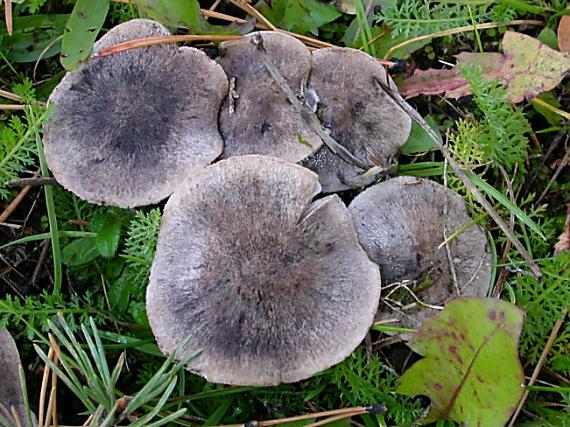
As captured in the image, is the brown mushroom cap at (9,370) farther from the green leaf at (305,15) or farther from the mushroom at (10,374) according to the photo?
the green leaf at (305,15)

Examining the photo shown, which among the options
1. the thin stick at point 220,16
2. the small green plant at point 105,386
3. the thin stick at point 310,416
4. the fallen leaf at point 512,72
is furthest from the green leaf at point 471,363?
the thin stick at point 220,16

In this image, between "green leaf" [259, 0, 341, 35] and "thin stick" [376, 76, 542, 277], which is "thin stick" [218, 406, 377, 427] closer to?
"thin stick" [376, 76, 542, 277]

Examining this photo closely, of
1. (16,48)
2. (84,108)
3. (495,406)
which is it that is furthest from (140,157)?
(495,406)

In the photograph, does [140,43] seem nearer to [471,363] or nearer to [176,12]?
[176,12]

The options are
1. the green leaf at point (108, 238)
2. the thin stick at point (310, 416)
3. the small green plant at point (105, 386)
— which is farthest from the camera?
the green leaf at point (108, 238)

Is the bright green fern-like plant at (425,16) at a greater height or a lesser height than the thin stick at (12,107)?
greater

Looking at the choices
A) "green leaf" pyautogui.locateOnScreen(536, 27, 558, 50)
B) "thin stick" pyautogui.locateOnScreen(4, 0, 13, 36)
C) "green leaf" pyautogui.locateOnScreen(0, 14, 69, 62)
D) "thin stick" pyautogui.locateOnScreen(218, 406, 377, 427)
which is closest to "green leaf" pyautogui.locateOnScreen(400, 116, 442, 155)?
"green leaf" pyautogui.locateOnScreen(536, 27, 558, 50)

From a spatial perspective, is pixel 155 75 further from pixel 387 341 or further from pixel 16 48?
pixel 387 341
